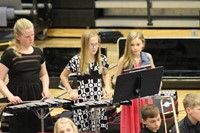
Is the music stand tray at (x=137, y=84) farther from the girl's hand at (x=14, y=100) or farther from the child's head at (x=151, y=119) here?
the girl's hand at (x=14, y=100)

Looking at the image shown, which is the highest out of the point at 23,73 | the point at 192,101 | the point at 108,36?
the point at 108,36

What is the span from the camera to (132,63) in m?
6.04

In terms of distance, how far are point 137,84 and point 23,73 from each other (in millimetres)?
1100

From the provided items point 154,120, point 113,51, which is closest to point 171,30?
point 113,51

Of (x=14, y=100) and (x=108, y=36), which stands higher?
(x=108, y=36)

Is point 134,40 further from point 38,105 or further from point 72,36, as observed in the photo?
point 72,36

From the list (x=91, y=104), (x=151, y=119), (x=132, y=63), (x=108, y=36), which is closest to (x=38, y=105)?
(x=91, y=104)

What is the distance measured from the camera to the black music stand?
17.1 ft

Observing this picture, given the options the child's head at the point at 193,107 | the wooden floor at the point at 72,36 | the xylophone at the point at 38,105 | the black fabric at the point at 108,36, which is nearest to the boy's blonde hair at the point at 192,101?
the child's head at the point at 193,107

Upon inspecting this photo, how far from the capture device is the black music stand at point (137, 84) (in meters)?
5.21

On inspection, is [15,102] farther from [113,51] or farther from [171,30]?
[171,30]

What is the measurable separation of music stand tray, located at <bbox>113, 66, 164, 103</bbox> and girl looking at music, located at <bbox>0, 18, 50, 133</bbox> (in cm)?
77

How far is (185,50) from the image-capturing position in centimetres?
894

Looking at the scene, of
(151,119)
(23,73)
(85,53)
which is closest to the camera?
(151,119)
